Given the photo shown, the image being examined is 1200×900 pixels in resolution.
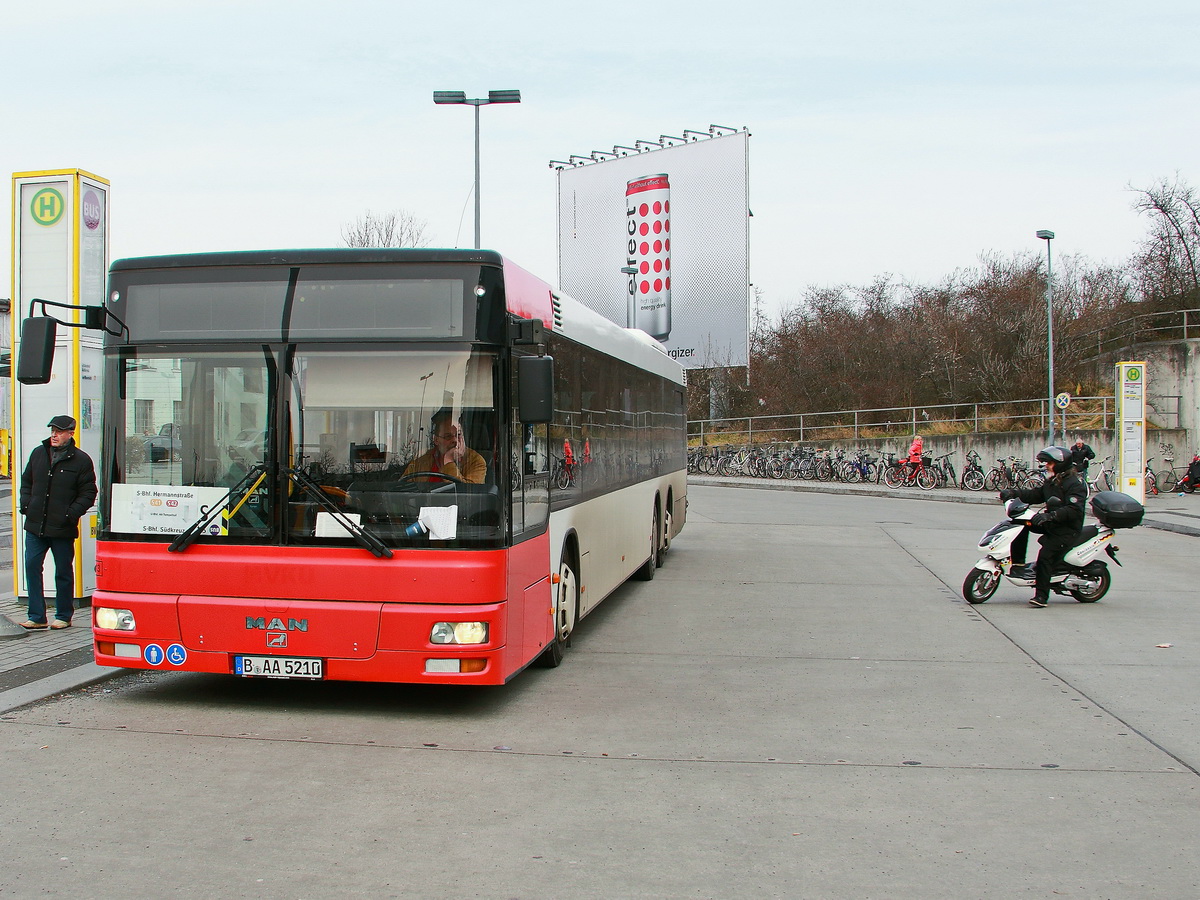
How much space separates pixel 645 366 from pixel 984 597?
169 inches

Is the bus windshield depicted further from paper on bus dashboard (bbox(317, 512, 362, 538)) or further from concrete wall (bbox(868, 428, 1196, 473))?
concrete wall (bbox(868, 428, 1196, 473))

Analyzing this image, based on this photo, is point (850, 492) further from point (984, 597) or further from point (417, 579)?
point (417, 579)

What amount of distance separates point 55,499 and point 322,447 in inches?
139

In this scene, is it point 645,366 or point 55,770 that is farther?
point 645,366

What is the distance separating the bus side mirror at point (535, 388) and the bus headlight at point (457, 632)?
1.22m

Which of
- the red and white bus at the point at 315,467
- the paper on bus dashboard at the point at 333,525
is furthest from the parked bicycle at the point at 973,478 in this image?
the paper on bus dashboard at the point at 333,525

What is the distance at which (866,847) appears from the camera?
14.9 feet

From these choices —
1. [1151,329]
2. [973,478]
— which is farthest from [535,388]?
[1151,329]

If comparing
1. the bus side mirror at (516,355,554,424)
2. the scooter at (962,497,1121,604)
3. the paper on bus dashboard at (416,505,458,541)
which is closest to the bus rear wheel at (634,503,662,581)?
the scooter at (962,497,1121,604)

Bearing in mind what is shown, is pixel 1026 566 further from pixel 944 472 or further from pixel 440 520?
pixel 944 472

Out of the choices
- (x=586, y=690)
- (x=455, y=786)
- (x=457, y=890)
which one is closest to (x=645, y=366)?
(x=586, y=690)

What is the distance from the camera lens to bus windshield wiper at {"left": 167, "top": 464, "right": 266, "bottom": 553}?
6484 millimetres

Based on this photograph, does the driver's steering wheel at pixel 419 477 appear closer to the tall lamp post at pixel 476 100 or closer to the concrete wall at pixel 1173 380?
the tall lamp post at pixel 476 100

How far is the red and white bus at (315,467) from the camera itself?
6.37 metres
